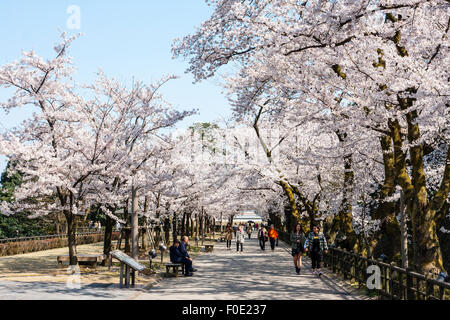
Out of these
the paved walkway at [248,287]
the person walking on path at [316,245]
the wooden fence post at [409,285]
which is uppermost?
the person walking on path at [316,245]

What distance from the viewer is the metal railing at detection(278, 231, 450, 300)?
8.60 meters

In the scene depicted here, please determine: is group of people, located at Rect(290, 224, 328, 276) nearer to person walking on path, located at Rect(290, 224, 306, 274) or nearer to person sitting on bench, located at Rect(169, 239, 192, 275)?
person walking on path, located at Rect(290, 224, 306, 274)

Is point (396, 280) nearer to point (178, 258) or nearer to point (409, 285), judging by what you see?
point (409, 285)

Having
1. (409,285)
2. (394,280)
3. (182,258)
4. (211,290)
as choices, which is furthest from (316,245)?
(409,285)

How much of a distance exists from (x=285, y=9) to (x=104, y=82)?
37.5 ft

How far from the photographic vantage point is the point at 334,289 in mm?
13578

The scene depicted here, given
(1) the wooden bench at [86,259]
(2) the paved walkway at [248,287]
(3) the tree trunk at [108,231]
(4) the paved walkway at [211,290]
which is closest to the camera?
(4) the paved walkway at [211,290]

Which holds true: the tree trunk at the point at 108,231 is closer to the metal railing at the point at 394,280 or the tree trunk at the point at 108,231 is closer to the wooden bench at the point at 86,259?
the wooden bench at the point at 86,259

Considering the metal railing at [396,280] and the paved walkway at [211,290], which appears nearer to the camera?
the metal railing at [396,280]

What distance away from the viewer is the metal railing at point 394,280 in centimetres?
860

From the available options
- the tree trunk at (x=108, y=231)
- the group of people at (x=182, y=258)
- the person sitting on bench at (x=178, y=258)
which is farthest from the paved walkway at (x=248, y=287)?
the tree trunk at (x=108, y=231)

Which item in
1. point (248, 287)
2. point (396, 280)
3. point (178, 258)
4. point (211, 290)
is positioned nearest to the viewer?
point (396, 280)

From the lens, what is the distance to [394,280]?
10781 mm

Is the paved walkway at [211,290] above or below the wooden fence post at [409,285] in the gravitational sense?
below
